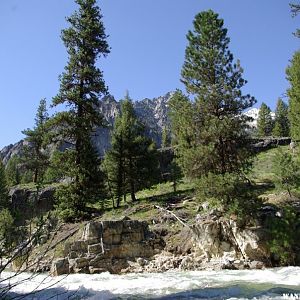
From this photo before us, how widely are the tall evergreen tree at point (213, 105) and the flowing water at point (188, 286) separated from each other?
6.87 metres

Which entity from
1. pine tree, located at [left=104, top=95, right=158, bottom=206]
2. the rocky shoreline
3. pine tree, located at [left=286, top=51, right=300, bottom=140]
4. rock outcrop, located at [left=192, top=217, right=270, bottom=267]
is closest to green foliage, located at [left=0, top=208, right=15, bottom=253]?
the rocky shoreline

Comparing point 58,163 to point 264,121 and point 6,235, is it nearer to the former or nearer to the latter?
point 6,235

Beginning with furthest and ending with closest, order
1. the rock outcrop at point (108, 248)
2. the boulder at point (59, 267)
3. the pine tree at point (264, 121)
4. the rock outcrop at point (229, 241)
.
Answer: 1. the pine tree at point (264, 121)
2. the rock outcrop at point (108, 248)
3. the boulder at point (59, 267)
4. the rock outcrop at point (229, 241)

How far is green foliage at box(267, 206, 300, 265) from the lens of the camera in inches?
650

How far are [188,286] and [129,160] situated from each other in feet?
75.2

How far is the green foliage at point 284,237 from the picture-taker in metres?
16.5

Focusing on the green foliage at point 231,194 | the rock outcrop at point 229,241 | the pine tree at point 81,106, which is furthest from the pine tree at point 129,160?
Answer: the green foliage at point 231,194

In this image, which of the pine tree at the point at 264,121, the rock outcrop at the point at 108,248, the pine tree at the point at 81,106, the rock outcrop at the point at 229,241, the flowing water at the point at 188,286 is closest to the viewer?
the flowing water at the point at 188,286

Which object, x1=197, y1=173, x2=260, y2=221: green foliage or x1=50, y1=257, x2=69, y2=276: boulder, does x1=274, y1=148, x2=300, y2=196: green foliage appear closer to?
x1=197, y1=173, x2=260, y2=221: green foliage

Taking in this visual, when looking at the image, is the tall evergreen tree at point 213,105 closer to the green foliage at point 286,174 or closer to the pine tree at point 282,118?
the green foliage at point 286,174

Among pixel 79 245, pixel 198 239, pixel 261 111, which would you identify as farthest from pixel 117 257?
pixel 261 111

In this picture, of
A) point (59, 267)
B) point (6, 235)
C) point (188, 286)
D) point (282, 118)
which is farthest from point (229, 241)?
point (282, 118)

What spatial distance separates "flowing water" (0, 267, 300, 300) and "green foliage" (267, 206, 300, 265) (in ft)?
2.97

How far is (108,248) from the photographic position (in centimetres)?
1895
